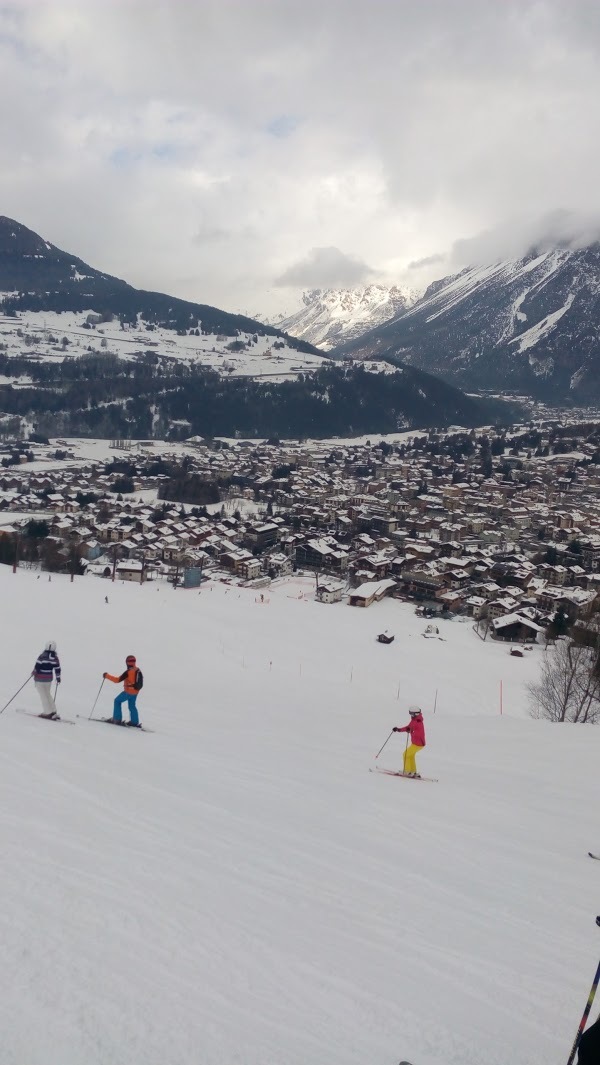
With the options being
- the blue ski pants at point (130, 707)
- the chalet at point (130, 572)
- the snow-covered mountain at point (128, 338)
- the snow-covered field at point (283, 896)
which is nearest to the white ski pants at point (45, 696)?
the snow-covered field at point (283, 896)

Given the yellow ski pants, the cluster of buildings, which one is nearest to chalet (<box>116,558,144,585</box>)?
the cluster of buildings

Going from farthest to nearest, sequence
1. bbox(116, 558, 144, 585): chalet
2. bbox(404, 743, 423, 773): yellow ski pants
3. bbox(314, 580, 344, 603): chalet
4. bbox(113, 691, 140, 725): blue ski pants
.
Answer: bbox(116, 558, 144, 585): chalet < bbox(314, 580, 344, 603): chalet < bbox(113, 691, 140, 725): blue ski pants < bbox(404, 743, 423, 773): yellow ski pants

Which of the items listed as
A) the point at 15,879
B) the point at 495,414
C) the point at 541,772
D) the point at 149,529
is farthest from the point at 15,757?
the point at 495,414

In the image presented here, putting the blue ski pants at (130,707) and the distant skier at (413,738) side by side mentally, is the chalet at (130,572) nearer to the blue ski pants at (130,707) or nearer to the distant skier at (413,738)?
the blue ski pants at (130,707)

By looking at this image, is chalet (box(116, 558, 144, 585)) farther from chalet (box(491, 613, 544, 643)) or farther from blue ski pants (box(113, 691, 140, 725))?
blue ski pants (box(113, 691, 140, 725))

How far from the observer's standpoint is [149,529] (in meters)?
51.9

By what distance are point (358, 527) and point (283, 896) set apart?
55381 millimetres

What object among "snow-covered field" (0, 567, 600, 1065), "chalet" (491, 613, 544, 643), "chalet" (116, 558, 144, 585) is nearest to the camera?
"snow-covered field" (0, 567, 600, 1065)

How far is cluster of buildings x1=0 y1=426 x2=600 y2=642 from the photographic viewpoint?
40.8 metres

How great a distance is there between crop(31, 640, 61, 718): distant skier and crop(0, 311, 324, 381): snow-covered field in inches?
5477

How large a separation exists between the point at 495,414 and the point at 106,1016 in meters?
196

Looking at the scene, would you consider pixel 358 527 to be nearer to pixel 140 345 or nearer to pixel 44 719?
pixel 44 719

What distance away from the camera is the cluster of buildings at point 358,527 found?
40844 mm

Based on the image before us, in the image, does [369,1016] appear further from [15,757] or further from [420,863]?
[15,757]
